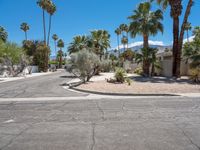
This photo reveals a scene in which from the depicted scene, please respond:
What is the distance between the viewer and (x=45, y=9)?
→ 60781 millimetres

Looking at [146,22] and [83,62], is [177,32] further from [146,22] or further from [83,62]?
[83,62]

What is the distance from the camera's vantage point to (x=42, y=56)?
61.0m

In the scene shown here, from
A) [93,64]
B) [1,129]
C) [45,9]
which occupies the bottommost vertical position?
[1,129]

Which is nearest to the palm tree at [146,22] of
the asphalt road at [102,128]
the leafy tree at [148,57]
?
the leafy tree at [148,57]

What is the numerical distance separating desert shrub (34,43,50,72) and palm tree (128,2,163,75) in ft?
110

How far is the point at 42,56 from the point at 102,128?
185ft

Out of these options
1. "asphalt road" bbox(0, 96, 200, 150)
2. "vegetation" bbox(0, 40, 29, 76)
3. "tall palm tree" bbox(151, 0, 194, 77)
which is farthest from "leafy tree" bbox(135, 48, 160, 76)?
"asphalt road" bbox(0, 96, 200, 150)

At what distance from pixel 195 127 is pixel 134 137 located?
7.07ft

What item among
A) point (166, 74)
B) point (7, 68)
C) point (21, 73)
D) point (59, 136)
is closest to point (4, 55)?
point (7, 68)

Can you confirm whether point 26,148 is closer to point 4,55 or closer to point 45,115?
point 45,115

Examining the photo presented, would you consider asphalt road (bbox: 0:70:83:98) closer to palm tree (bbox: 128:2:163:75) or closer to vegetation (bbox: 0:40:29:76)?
palm tree (bbox: 128:2:163:75)

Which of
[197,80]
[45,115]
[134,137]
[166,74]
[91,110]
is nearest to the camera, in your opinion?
[134,137]

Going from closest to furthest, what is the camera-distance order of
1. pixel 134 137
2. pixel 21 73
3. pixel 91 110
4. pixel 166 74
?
1. pixel 134 137
2. pixel 91 110
3. pixel 166 74
4. pixel 21 73

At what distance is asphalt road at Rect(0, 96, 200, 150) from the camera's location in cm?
562
